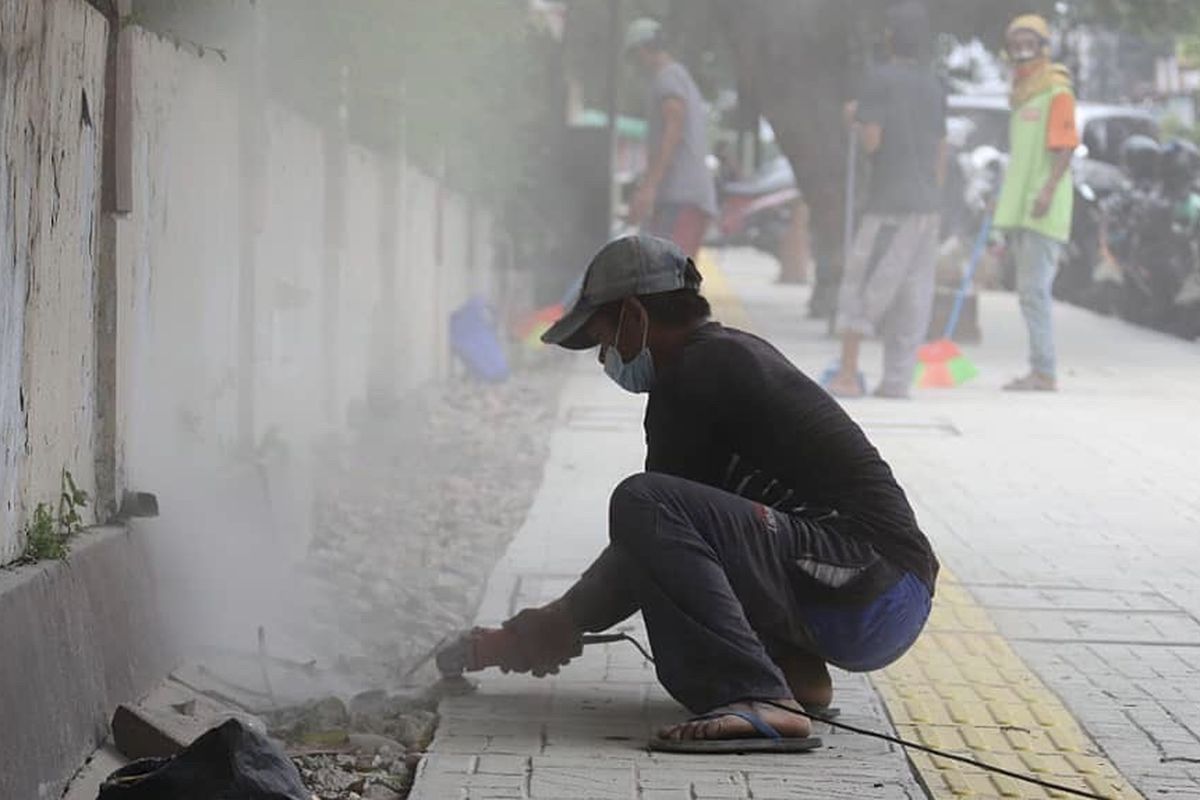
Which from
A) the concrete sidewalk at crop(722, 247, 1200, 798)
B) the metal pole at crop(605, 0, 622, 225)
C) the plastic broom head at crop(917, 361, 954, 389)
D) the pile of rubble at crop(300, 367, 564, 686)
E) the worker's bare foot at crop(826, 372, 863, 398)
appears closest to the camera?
the concrete sidewalk at crop(722, 247, 1200, 798)

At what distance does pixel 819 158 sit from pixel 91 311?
1179cm

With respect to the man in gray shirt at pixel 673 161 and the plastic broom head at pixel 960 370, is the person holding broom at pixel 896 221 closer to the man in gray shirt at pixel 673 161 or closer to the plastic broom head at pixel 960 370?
the plastic broom head at pixel 960 370

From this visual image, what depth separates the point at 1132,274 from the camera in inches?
663

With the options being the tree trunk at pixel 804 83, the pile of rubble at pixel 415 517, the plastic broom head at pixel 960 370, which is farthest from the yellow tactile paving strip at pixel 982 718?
the tree trunk at pixel 804 83

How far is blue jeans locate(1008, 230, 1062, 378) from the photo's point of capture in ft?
38.2

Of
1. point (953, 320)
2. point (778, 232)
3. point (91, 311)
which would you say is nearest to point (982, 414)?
point (953, 320)

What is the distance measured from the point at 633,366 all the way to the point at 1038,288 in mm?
7741

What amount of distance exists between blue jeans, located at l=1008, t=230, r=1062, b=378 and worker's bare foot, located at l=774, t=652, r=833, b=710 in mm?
7404

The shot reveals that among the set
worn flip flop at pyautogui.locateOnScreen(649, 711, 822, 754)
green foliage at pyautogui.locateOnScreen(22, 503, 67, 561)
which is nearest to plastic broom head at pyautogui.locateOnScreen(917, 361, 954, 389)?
worn flip flop at pyautogui.locateOnScreen(649, 711, 822, 754)

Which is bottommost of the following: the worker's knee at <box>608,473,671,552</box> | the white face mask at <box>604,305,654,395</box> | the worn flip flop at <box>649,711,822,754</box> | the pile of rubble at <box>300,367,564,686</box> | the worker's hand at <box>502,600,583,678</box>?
the pile of rubble at <box>300,367,564,686</box>

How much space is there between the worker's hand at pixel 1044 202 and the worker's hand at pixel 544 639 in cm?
744

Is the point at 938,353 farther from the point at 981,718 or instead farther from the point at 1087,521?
the point at 981,718

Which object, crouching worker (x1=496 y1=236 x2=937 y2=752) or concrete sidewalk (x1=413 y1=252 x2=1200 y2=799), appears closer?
concrete sidewalk (x1=413 y1=252 x2=1200 y2=799)

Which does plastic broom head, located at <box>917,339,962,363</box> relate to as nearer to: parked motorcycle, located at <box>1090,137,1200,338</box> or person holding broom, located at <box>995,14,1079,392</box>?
person holding broom, located at <box>995,14,1079,392</box>
